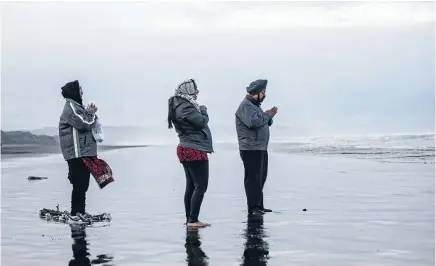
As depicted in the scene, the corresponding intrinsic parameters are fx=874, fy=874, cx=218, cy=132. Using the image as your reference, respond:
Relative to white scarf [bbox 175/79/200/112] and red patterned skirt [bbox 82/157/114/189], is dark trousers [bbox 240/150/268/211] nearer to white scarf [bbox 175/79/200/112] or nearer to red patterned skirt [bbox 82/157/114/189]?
white scarf [bbox 175/79/200/112]

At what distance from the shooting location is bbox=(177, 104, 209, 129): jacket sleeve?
9.88m

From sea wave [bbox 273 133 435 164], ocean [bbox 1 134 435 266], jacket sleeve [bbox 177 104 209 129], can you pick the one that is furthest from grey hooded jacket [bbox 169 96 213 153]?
sea wave [bbox 273 133 435 164]

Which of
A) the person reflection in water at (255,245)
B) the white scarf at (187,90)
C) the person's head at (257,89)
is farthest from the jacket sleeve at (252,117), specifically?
the white scarf at (187,90)

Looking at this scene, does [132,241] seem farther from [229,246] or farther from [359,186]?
[359,186]

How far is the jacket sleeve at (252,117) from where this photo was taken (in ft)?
36.5

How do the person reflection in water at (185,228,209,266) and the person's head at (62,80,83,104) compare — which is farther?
the person's head at (62,80,83,104)

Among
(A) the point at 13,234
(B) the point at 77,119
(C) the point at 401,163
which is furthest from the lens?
(C) the point at 401,163

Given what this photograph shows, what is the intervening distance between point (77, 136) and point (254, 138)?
2333 mm

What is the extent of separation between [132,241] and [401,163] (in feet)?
53.3

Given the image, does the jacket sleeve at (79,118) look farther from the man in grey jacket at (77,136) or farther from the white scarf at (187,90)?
the white scarf at (187,90)

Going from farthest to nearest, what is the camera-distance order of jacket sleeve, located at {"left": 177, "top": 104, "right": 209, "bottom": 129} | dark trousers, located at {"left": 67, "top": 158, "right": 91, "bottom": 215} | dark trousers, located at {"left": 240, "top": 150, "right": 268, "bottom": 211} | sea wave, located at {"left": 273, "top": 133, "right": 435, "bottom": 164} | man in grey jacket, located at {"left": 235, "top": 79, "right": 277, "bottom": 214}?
sea wave, located at {"left": 273, "top": 133, "right": 435, "bottom": 164} < dark trousers, located at {"left": 240, "top": 150, "right": 268, "bottom": 211} < man in grey jacket, located at {"left": 235, "top": 79, "right": 277, "bottom": 214} < dark trousers, located at {"left": 67, "top": 158, "right": 91, "bottom": 215} < jacket sleeve, located at {"left": 177, "top": 104, "right": 209, "bottom": 129}

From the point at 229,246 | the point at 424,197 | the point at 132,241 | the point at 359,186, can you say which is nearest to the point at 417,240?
the point at 229,246

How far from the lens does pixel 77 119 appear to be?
33.8 ft

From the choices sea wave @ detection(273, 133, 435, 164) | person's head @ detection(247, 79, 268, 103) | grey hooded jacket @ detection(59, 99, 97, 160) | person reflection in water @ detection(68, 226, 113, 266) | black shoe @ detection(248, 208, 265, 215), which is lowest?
person reflection in water @ detection(68, 226, 113, 266)
